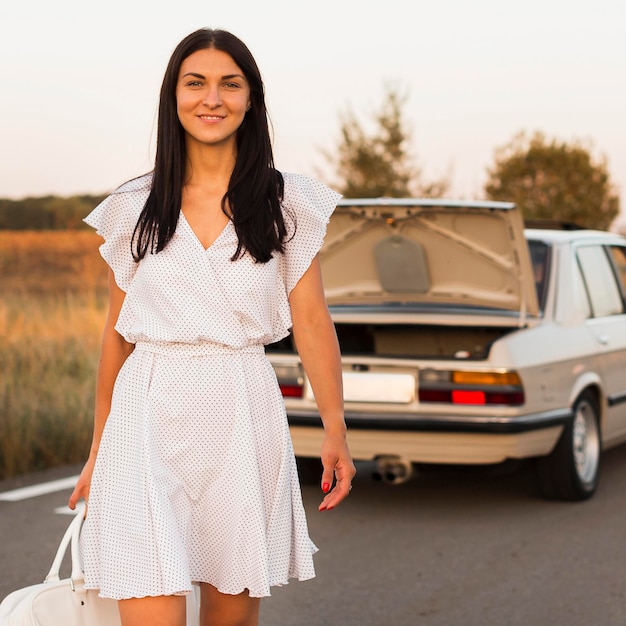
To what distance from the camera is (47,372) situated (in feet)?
37.7

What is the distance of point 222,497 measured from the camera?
3.05 m

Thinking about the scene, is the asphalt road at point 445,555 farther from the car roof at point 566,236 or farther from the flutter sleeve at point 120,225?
the flutter sleeve at point 120,225

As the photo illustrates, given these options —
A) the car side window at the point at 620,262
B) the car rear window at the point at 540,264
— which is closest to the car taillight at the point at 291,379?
the car rear window at the point at 540,264

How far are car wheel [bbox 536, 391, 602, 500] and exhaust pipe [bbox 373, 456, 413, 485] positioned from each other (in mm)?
811

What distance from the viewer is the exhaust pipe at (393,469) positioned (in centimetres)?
730

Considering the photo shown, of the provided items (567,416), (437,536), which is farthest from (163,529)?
(567,416)

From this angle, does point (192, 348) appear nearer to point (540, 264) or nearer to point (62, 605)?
point (62, 605)

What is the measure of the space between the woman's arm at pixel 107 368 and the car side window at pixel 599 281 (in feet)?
18.4

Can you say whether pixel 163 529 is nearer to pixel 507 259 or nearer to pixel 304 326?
pixel 304 326

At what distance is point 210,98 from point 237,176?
19 centimetres

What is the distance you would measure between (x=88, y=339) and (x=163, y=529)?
10.9 m

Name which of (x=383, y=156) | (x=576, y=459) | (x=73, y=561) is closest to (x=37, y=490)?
(x=576, y=459)

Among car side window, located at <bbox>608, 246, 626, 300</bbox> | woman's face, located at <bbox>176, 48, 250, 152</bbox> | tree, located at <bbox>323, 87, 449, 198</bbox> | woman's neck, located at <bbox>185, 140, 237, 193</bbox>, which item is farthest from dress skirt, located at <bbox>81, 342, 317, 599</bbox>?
tree, located at <bbox>323, 87, 449, 198</bbox>

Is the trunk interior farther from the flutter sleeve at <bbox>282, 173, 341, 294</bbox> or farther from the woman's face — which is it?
the woman's face
